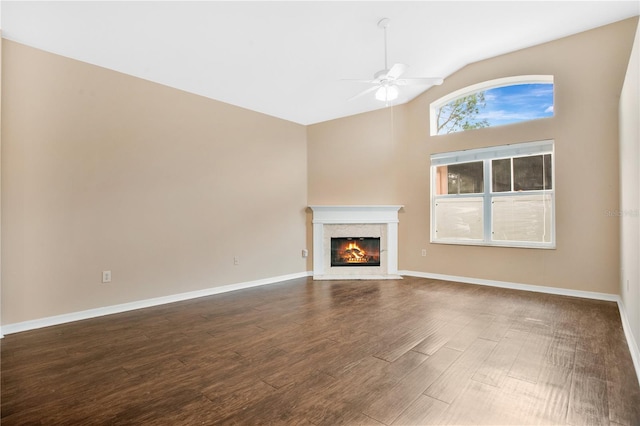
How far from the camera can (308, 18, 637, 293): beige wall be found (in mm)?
3768

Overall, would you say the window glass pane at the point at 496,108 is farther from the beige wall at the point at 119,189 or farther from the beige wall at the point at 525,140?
the beige wall at the point at 119,189

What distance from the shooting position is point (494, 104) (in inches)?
185

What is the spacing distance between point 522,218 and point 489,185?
68 cm

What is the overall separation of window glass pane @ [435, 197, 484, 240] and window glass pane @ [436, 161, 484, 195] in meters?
0.15

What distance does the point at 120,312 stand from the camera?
3525mm

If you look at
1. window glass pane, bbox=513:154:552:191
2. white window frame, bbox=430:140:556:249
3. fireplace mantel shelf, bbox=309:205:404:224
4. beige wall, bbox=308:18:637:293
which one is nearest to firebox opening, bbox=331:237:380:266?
fireplace mantel shelf, bbox=309:205:404:224

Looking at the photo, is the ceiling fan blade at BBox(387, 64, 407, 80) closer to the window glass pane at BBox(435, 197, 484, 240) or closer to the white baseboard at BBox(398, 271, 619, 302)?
the window glass pane at BBox(435, 197, 484, 240)

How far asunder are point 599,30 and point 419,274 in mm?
4106

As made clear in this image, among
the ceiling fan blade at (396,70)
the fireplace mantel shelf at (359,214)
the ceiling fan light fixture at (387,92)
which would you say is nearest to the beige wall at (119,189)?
the fireplace mantel shelf at (359,214)

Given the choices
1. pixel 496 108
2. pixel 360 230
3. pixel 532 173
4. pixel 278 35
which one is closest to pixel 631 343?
pixel 532 173

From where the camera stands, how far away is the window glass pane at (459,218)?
4.94 meters

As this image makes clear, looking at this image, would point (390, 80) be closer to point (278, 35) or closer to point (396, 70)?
point (396, 70)

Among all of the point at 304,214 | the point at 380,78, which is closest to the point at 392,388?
the point at 380,78

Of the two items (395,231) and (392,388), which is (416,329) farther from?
(395,231)
